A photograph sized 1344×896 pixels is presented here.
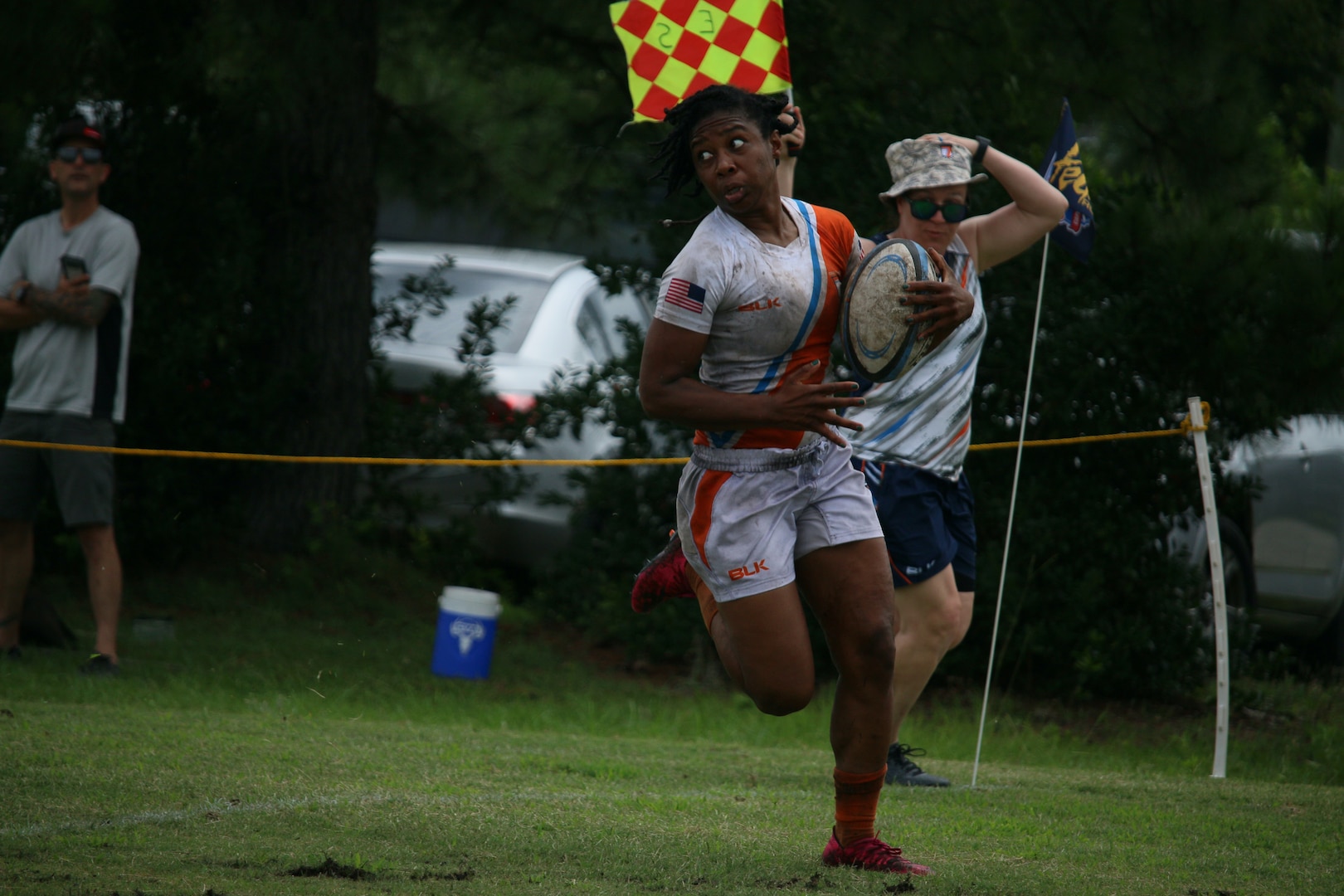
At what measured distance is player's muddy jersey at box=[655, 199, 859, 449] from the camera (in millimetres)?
3893

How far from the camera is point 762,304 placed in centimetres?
395

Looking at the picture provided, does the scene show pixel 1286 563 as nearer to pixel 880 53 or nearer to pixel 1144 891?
pixel 880 53

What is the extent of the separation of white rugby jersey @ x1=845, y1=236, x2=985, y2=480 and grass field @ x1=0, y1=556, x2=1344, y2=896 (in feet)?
3.96

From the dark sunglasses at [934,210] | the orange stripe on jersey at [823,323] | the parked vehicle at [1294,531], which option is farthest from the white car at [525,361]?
the orange stripe on jersey at [823,323]

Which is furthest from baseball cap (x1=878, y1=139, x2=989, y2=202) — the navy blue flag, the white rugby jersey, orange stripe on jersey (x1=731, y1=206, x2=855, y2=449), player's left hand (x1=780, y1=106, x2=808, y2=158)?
orange stripe on jersey (x1=731, y1=206, x2=855, y2=449)

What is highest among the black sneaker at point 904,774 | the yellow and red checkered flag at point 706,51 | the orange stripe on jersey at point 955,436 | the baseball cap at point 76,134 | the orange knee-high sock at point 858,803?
the yellow and red checkered flag at point 706,51

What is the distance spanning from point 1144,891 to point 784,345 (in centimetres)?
170

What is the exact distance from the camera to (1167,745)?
23.7ft

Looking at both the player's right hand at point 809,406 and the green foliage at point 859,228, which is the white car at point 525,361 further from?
the player's right hand at point 809,406

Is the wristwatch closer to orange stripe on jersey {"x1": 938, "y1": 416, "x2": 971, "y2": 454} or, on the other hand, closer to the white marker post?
orange stripe on jersey {"x1": 938, "y1": 416, "x2": 971, "y2": 454}

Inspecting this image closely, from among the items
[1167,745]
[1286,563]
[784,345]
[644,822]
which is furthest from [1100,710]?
[784,345]

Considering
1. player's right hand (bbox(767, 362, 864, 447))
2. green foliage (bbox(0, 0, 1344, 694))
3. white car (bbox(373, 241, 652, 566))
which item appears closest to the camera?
player's right hand (bbox(767, 362, 864, 447))

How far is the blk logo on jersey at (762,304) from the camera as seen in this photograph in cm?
394

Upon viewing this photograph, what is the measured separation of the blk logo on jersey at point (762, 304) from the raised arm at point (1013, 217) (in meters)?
1.87
